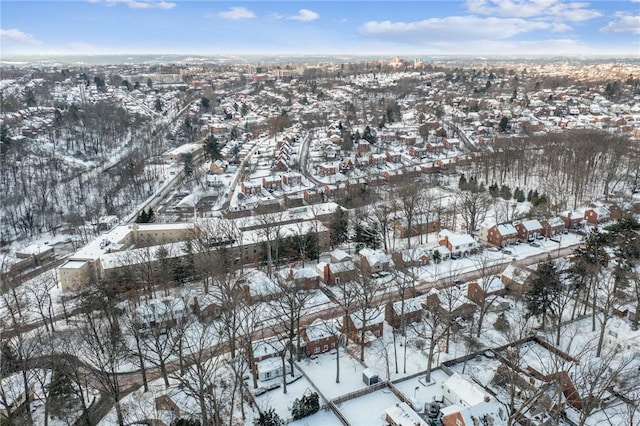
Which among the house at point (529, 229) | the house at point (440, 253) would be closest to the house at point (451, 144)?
the house at point (529, 229)

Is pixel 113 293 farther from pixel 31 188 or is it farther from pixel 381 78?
pixel 381 78

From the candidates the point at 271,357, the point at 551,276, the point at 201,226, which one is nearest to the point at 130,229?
the point at 201,226

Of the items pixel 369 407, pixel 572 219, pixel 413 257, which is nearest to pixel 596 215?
pixel 572 219

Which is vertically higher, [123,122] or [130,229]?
[123,122]

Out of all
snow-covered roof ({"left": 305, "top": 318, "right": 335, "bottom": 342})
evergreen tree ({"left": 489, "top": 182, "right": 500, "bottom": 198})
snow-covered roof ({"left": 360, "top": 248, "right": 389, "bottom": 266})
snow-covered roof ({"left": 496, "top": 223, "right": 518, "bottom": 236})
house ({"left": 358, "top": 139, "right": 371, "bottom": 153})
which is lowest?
snow-covered roof ({"left": 305, "top": 318, "right": 335, "bottom": 342})

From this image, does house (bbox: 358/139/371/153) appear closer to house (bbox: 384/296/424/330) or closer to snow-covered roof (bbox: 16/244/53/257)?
snow-covered roof (bbox: 16/244/53/257)

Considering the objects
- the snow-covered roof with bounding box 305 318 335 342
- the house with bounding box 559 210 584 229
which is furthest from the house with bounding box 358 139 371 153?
the snow-covered roof with bounding box 305 318 335 342
